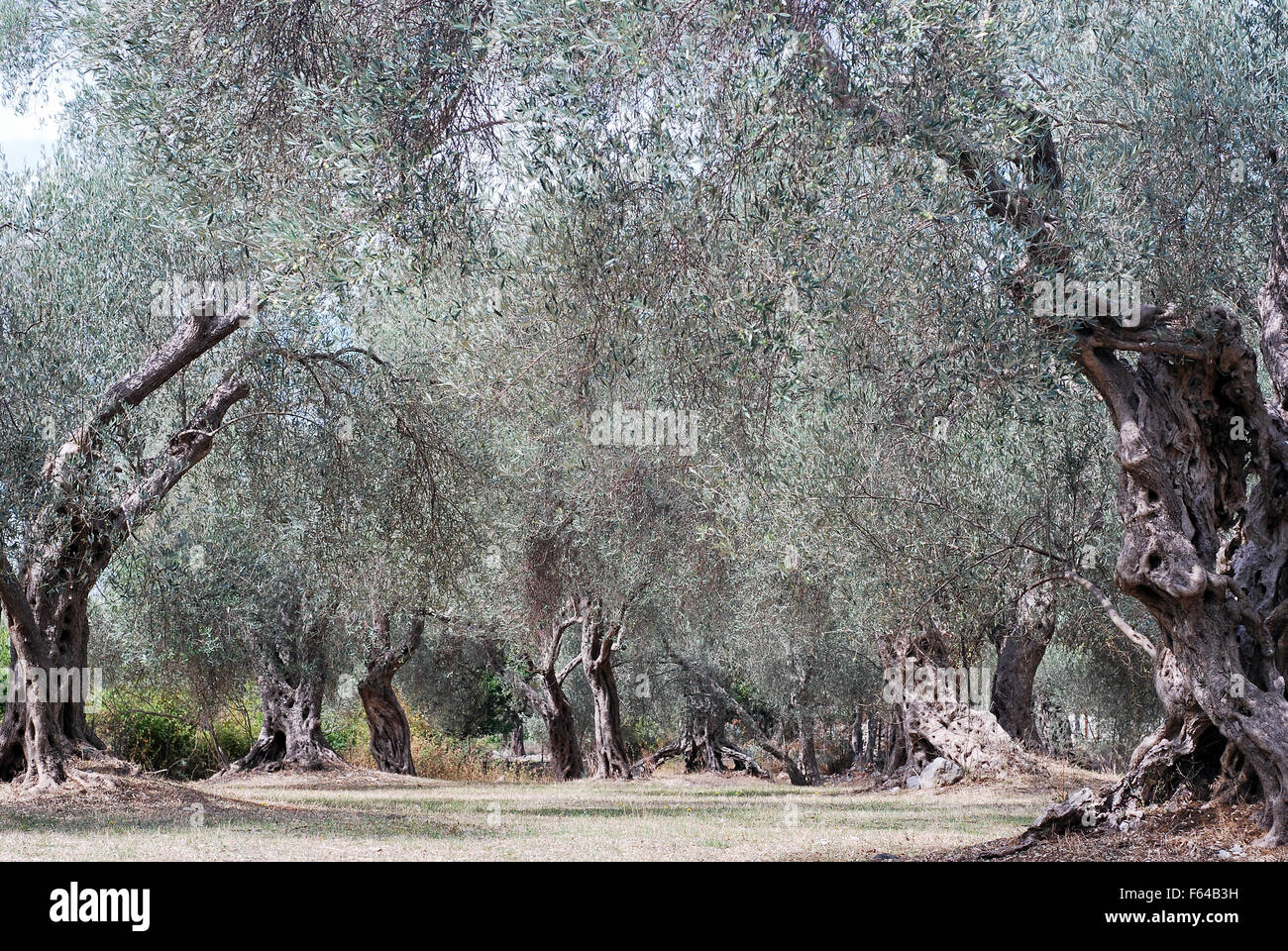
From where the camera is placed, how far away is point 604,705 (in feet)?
87.8

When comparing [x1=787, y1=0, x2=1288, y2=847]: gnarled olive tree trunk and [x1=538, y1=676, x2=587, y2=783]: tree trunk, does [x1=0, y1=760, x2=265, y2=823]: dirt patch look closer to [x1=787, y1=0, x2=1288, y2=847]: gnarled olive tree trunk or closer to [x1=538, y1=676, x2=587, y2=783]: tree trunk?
[x1=787, y1=0, x2=1288, y2=847]: gnarled olive tree trunk

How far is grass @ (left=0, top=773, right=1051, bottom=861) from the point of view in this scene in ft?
33.3

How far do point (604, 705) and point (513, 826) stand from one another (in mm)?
13262

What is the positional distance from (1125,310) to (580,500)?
10256mm

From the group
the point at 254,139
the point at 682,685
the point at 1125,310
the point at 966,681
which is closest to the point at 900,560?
the point at 1125,310

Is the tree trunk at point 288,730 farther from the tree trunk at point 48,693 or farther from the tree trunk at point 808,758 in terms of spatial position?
the tree trunk at point 808,758

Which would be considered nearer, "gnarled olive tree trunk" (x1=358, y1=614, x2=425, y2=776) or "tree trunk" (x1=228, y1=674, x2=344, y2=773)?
"tree trunk" (x1=228, y1=674, x2=344, y2=773)

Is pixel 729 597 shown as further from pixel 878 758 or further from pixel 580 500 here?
pixel 878 758

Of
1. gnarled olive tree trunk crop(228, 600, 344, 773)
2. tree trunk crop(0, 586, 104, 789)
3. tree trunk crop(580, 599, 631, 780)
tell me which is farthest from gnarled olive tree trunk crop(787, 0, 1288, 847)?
gnarled olive tree trunk crop(228, 600, 344, 773)

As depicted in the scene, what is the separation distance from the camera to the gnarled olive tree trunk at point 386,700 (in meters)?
26.5

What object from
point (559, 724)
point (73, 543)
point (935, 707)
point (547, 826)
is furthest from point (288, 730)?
point (935, 707)

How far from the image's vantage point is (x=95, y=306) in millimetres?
13531

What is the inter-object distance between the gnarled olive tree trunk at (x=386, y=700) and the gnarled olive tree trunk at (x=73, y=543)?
38.7 feet

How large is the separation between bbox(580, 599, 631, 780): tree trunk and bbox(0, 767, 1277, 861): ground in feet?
19.6
